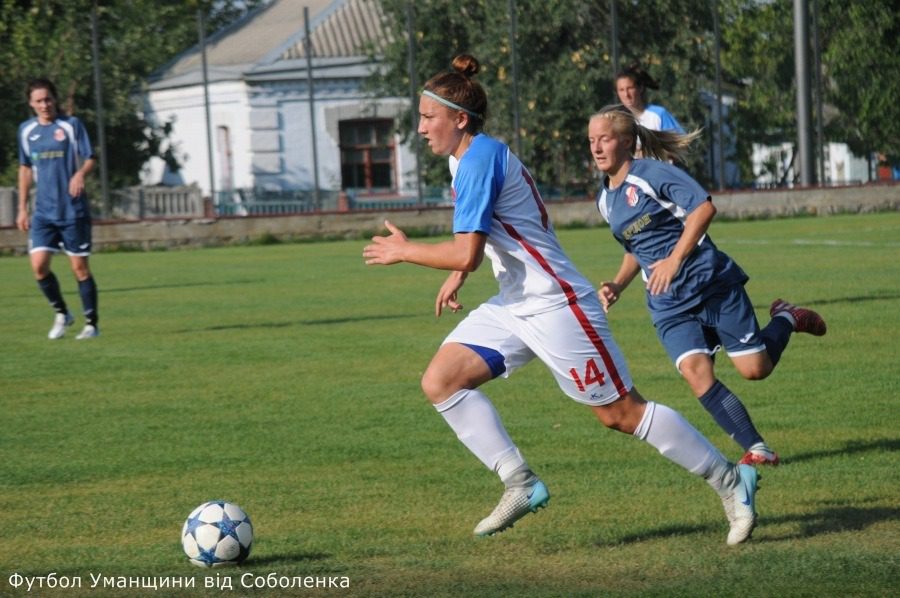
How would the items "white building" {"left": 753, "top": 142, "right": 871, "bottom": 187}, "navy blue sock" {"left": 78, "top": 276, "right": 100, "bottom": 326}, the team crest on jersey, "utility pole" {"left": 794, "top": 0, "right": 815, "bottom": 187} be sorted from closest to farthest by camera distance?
the team crest on jersey, "navy blue sock" {"left": 78, "top": 276, "right": 100, "bottom": 326}, "utility pole" {"left": 794, "top": 0, "right": 815, "bottom": 187}, "white building" {"left": 753, "top": 142, "right": 871, "bottom": 187}

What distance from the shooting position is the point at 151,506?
662 cm

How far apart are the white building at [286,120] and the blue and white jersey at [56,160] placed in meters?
29.2

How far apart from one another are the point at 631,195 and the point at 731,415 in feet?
3.70

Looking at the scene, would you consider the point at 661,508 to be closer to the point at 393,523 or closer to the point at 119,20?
the point at 393,523

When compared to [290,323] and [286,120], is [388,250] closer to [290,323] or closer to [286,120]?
[290,323]

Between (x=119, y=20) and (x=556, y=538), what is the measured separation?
122 feet

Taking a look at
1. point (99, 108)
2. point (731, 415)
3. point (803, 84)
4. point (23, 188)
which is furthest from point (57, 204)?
point (803, 84)

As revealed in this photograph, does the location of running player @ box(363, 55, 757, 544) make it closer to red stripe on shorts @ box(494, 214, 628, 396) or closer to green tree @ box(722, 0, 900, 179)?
red stripe on shorts @ box(494, 214, 628, 396)

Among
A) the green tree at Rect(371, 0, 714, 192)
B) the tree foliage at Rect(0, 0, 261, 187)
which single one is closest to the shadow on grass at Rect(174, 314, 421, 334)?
the green tree at Rect(371, 0, 714, 192)

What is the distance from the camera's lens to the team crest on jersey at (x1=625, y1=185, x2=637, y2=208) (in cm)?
695

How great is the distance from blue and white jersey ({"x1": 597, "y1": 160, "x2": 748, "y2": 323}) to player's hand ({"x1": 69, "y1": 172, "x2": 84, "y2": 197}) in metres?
6.92

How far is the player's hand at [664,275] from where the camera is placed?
6402mm

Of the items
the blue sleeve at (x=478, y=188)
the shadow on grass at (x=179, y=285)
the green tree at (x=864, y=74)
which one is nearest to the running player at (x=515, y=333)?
the blue sleeve at (x=478, y=188)

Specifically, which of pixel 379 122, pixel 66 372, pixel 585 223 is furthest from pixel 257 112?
pixel 66 372
